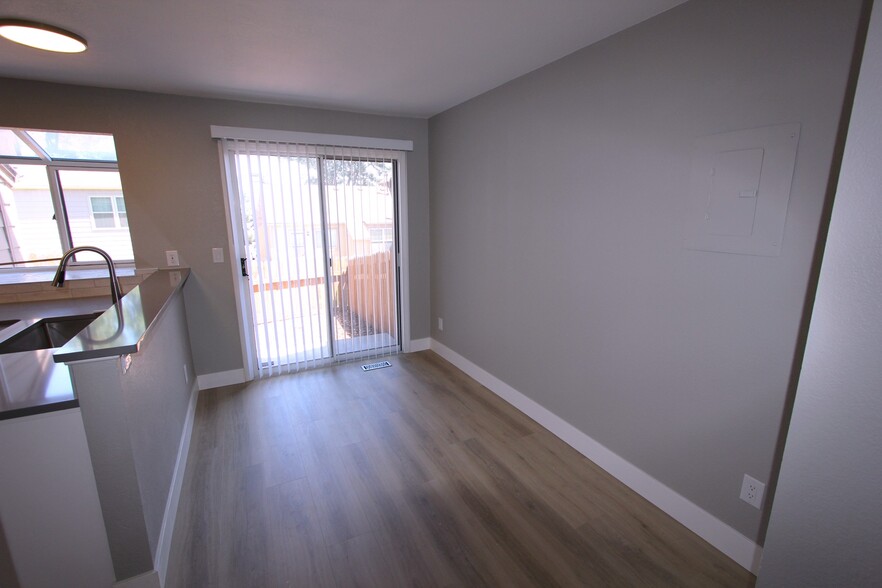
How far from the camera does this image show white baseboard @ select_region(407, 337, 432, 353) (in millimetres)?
4125

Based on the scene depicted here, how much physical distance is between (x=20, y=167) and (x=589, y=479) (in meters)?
5.41

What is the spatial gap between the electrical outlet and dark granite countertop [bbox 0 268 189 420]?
244 centimetres

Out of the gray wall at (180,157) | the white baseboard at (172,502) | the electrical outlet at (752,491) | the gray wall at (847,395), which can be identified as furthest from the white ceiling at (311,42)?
the white baseboard at (172,502)

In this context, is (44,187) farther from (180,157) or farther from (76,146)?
(180,157)

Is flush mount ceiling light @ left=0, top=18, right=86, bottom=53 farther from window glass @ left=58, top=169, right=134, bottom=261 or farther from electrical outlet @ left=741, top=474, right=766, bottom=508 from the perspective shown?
electrical outlet @ left=741, top=474, right=766, bottom=508

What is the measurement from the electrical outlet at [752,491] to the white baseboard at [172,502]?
96.3 inches

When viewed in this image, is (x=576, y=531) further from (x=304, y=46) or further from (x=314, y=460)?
(x=304, y=46)

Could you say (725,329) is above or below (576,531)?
above

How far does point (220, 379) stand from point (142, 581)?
6.82 ft

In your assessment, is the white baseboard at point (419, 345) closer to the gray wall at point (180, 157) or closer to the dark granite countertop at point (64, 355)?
the gray wall at point (180, 157)

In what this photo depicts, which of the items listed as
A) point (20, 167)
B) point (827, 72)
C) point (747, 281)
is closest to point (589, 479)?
point (747, 281)

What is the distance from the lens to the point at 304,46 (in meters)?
2.02

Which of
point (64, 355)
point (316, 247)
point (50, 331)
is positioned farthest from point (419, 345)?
point (64, 355)

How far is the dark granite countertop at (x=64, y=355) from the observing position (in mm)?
1222
